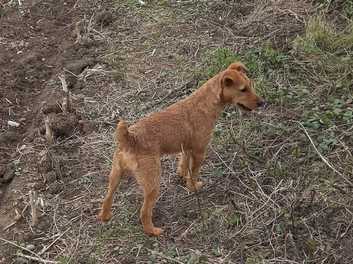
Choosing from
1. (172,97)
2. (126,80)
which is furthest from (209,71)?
(126,80)

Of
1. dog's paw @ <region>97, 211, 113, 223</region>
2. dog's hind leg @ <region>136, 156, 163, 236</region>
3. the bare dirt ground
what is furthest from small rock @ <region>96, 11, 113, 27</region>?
dog's hind leg @ <region>136, 156, 163, 236</region>

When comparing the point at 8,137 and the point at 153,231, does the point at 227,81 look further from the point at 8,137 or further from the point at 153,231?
the point at 8,137

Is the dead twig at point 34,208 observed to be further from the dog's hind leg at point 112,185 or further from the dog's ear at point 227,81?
the dog's ear at point 227,81

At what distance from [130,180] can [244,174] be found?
1072 millimetres

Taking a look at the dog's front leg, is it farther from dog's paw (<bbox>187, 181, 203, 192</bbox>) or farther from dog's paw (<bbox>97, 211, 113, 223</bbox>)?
dog's paw (<bbox>97, 211, 113, 223</bbox>)

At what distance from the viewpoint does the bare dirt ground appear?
481 centimetres

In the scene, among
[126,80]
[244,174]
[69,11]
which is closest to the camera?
[244,174]

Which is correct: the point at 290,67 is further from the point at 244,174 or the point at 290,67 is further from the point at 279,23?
the point at 244,174

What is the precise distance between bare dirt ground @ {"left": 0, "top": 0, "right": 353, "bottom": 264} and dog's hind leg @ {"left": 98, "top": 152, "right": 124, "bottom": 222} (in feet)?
0.34

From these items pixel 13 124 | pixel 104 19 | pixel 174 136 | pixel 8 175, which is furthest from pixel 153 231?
pixel 104 19

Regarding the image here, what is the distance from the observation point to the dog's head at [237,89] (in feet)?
16.4

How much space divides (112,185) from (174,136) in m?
0.64

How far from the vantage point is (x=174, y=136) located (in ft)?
16.0

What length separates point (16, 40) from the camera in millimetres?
7953
